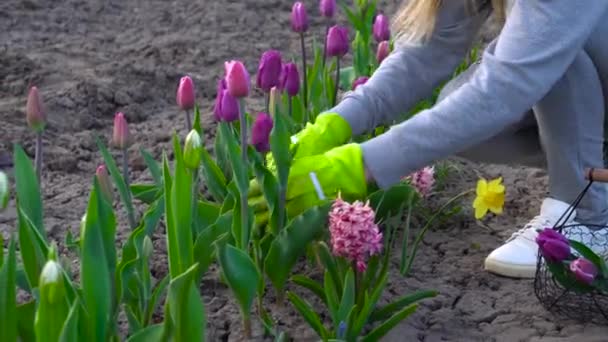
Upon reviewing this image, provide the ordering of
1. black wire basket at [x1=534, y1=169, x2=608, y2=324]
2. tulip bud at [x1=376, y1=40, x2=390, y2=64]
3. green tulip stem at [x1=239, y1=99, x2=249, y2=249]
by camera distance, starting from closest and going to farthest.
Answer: green tulip stem at [x1=239, y1=99, x2=249, y2=249] < black wire basket at [x1=534, y1=169, x2=608, y2=324] < tulip bud at [x1=376, y1=40, x2=390, y2=64]

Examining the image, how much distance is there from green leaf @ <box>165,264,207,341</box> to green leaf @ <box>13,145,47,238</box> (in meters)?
0.27

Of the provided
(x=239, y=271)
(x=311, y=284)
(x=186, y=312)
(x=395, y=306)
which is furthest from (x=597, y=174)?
(x=186, y=312)

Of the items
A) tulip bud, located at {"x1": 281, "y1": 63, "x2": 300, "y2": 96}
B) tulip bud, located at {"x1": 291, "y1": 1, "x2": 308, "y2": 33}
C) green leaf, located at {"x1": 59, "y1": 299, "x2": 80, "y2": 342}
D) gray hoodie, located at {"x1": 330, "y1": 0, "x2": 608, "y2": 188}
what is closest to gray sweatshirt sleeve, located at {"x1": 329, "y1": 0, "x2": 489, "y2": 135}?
tulip bud, located at {"x1": 281, "y1": 63, "x2": 300, "y2": 96}

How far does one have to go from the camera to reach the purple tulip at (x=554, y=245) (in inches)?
70.6

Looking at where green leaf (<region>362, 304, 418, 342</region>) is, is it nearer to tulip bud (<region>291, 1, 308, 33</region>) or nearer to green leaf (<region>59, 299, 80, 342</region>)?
green leaf (<region>59, 299, 80, 342</region>)

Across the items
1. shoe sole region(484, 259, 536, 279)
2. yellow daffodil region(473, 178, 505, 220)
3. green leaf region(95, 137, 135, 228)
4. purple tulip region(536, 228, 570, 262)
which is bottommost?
shoe sole region(484, 259, 536, 279)

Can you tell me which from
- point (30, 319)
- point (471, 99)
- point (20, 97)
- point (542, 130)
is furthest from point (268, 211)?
point (20, 97)

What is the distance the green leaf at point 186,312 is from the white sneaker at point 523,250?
897mm

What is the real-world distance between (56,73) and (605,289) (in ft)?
7.01

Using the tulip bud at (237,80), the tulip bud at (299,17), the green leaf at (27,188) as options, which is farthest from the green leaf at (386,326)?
the tulip bud at (299,17)

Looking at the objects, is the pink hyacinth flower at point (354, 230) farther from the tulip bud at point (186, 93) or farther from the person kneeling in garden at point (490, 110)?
the tulip bud at point (186, 93)

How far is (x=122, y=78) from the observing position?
3.44 metres

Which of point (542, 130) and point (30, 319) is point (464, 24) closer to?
point (542, 130)

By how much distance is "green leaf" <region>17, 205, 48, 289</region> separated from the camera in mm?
1477
